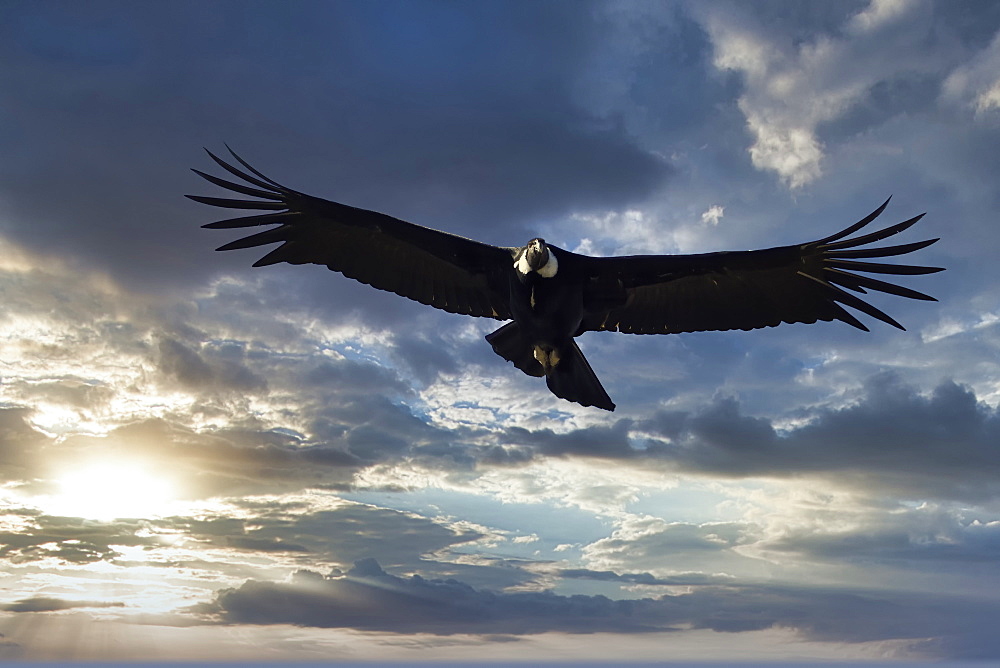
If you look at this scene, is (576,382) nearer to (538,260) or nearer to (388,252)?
(538,260)

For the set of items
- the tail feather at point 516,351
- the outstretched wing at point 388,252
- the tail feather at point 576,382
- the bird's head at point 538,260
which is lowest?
the tail feather at point 576,382

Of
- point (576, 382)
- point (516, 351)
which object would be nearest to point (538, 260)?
point (516, 351)

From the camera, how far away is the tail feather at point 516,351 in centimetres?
1115

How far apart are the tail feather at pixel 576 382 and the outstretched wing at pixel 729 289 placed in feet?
2.41

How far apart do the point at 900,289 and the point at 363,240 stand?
25.6 feet

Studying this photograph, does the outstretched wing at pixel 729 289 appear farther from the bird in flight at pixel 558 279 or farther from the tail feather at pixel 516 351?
the tail feather at pixel 516 351

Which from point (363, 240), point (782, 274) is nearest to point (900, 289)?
point (782, 274)

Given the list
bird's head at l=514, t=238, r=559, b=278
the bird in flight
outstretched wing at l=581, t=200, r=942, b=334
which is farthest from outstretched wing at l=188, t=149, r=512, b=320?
outstretched wing at l=581, t=200, r=942, b=334

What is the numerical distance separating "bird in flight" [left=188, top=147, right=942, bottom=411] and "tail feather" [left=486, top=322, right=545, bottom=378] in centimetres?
2

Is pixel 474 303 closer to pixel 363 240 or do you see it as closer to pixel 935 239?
pixel 363 240

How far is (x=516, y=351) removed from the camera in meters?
11.2

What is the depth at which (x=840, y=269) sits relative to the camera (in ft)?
35.3

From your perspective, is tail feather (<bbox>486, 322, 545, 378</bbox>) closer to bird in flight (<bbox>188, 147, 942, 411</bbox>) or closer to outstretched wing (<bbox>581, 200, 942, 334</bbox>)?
bird in flight (<bbox>188, 147, 942, 411</bbox>)

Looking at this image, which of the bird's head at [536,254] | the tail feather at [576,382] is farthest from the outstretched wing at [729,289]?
the bird's head at [536,254]
